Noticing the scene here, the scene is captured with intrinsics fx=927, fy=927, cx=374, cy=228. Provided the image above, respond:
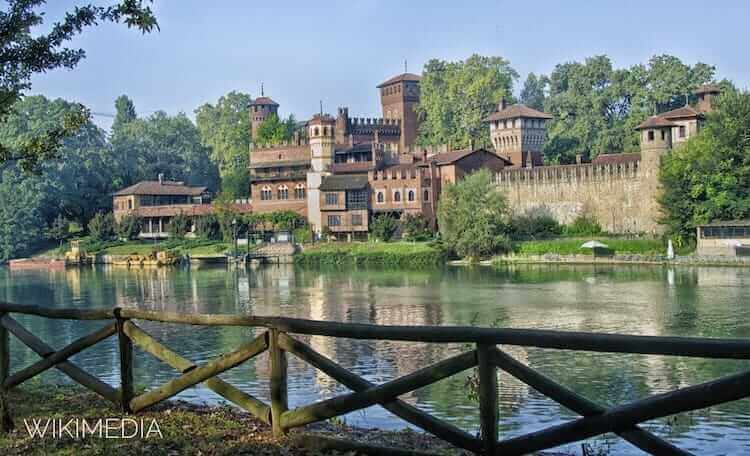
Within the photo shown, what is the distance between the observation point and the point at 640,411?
15.8ft

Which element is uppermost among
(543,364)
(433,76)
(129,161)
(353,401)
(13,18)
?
(433,76)

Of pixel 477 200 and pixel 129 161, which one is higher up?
pixel 129 161

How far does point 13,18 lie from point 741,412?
1022 centimetres

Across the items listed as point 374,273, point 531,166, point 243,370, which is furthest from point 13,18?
point 531,166

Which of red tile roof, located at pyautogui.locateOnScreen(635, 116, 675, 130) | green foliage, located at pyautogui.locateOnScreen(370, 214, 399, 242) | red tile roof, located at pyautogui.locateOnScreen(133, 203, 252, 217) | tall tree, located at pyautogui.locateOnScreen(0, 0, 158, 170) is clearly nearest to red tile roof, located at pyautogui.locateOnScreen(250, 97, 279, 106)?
red tile roof, located at pyautogui.locateOnScreen(133, 203, 252, 217)

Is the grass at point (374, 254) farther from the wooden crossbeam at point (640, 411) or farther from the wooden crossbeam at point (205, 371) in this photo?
the wooden crossbeam at point (640, 411)

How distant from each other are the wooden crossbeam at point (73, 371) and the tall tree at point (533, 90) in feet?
336

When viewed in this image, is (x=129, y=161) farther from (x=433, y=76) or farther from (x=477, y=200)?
(x=477, y=200)

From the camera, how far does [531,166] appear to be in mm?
64625

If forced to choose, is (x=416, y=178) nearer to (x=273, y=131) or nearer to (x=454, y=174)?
(x=454, y=174)

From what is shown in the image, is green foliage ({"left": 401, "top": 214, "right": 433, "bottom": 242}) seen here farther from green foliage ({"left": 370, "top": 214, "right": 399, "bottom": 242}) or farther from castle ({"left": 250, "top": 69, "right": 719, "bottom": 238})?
castle ({"left": 250, "top": 69, "right": 719, "bottom": 238})

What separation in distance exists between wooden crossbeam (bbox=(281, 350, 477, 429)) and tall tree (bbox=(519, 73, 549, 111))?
4080 inches

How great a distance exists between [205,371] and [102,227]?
224 ft

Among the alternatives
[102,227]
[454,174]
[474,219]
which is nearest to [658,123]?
[474,219]
